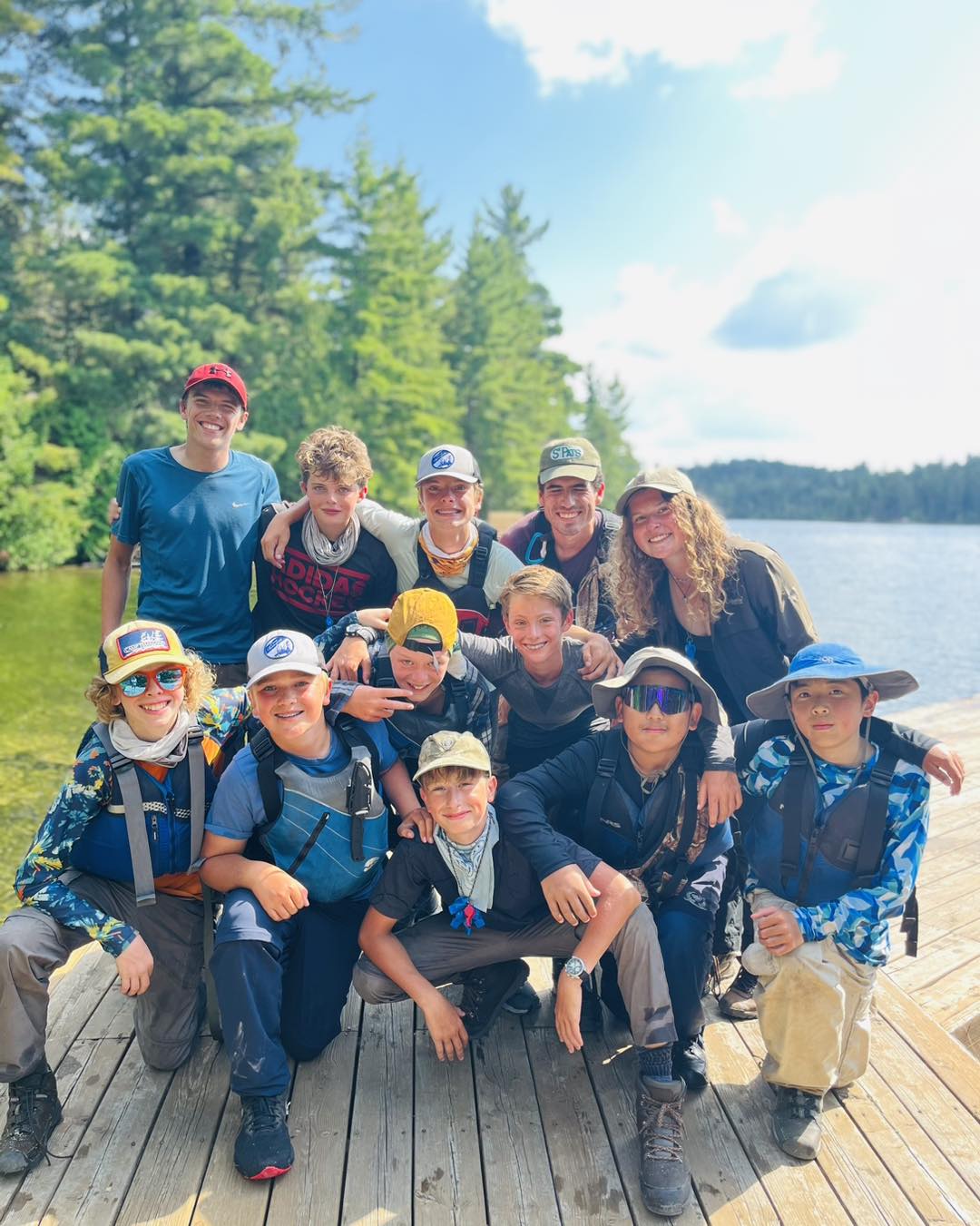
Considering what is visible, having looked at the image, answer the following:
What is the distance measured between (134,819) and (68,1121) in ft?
3.87

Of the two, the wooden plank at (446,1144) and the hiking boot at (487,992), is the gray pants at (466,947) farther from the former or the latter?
the wooden plank at (446,1144)

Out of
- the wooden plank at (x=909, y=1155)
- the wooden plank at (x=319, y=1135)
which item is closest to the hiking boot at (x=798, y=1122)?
the wooden plank at (x=909, y=1155)

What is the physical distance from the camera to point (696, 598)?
184 inches

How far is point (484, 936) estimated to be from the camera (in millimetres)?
3855

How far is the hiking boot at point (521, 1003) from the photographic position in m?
4.32

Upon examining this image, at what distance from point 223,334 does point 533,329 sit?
27615 mm

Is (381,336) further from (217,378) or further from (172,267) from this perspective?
(217,378)

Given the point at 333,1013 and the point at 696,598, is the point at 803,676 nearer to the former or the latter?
the point at 696,598

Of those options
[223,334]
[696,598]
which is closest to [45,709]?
[696,598]

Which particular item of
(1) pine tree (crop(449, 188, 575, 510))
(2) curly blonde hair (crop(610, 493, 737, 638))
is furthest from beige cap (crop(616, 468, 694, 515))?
(1) pine tree (crop(449, 188, 575, 510))

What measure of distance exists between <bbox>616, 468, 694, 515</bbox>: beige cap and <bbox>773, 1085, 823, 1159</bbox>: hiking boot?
107 inches

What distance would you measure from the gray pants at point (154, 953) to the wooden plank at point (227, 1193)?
513 mm

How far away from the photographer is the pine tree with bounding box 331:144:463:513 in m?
32.3

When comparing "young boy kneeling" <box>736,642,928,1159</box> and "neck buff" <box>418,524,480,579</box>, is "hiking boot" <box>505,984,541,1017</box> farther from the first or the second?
"neck buff" <box>418,524,480,579</box>
